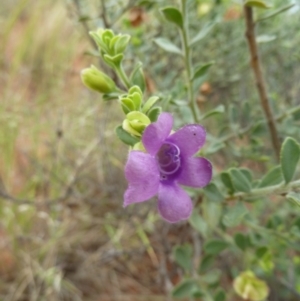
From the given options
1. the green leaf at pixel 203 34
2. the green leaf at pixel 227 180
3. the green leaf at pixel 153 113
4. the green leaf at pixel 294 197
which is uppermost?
the green leaf at pixel 153 113

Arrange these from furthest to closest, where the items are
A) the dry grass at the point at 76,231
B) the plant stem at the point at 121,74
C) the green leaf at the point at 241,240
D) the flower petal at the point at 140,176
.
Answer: the dry grass at the point at 76,231, the green leaf at the point at 241,240, the plant stem at the point at 121,74, the flower petal at the point at 140,176

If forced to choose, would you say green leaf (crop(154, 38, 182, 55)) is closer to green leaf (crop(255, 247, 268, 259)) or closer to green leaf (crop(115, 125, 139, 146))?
green leaf (crop(115, 125, 139, 146))

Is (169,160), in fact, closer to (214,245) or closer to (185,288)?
(214,245)

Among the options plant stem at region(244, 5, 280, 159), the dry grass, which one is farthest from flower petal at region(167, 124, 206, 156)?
the dry grass

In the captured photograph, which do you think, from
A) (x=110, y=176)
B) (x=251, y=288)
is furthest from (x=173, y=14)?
(x=110, y=176)

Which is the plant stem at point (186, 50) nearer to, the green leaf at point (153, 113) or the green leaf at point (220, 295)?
the green leaf at point (153, 113)

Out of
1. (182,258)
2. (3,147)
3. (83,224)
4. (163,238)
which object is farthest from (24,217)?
(182,258)

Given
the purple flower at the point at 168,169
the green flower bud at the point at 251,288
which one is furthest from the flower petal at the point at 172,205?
the green flower bud at the point at 251,288
